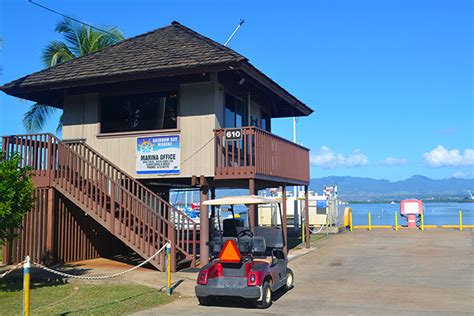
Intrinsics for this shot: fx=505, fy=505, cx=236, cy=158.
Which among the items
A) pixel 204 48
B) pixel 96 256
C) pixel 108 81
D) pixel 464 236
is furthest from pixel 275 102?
pixel 464 236

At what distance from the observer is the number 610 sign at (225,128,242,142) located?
46.7ft

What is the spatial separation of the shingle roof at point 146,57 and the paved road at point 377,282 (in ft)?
20.8

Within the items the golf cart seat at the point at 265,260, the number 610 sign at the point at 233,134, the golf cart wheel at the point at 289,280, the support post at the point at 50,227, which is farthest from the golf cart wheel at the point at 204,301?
the support post at the point at 50,227

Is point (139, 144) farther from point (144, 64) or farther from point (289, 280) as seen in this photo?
point (289, 280)

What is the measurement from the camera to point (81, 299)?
9.91 metres

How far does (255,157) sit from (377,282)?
4626 mm

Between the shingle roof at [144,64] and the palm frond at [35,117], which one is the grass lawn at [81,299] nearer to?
the shingle roof at [144,64]

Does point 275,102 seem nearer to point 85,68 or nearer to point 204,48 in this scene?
point 204,48

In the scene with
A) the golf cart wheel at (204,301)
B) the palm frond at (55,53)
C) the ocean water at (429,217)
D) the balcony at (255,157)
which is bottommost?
the ocean water at (429,217)

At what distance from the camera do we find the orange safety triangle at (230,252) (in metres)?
9.25

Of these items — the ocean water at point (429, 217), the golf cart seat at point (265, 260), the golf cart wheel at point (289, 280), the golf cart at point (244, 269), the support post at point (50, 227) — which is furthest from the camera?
the ocean water at point (429, 217)

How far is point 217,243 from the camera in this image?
33.4 ft

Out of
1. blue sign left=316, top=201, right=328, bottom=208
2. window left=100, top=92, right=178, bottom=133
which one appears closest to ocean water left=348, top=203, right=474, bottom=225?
blue sign left=316, top=201, right=328, bottom=208

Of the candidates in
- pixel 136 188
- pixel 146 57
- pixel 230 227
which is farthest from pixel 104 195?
pixel 146 57
